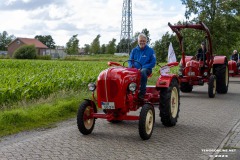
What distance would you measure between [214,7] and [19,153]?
80.0 ft

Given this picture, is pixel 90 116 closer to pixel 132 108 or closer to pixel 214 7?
pixel 132 108

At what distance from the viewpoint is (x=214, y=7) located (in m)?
27.9

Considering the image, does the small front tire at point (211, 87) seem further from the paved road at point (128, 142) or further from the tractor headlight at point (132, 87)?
the tractor headlight at point (132, 87)

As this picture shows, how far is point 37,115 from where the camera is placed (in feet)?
28.4

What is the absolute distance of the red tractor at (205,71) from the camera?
13.6 metres

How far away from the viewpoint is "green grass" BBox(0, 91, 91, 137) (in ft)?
25.8

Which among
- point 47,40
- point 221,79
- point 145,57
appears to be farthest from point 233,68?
point 47,40

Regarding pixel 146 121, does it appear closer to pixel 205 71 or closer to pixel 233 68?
pixel 205 71

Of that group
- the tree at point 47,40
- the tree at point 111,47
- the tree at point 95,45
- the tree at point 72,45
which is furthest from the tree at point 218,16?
the tree at point 47,40

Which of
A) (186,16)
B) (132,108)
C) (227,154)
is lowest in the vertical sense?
(227,154)

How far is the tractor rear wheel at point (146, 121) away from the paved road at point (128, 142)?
144 mm

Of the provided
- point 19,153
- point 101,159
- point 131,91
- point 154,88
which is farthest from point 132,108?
point 19,153

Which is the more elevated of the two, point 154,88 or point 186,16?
point 186,16

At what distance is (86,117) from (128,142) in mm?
1045
